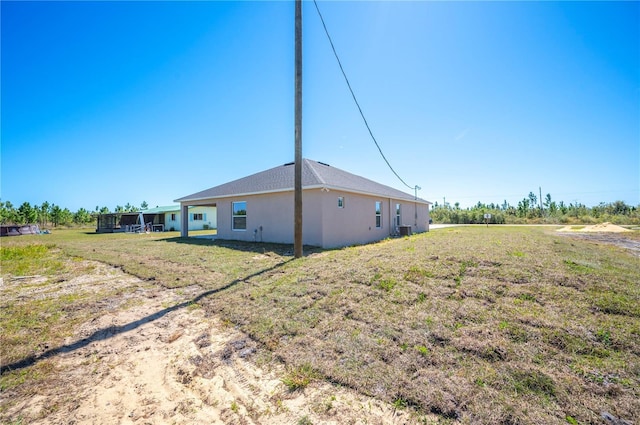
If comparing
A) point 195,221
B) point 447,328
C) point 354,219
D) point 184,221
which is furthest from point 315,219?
point 195,221

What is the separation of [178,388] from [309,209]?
29.1 ft

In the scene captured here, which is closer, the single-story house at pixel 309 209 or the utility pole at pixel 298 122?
the utility pole at pixel 298 122

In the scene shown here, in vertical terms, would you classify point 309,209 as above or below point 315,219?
above

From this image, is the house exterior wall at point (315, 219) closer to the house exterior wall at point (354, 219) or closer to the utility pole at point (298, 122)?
the house exterior wall at point (354, 219)

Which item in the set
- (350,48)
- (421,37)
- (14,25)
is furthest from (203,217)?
(421,37)

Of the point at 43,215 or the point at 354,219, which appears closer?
the point at 354,219

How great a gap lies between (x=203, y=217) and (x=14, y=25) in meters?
21.3

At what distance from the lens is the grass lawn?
216 centimetres

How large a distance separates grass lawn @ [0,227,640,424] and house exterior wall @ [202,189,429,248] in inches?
189

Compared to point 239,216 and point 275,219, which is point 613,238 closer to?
point 275,219

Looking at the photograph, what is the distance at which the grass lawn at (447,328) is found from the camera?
2.16 meters

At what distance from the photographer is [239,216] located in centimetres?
1405

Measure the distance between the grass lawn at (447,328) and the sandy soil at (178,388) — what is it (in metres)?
0.20

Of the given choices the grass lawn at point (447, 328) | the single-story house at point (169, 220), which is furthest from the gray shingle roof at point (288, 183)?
the single-story house at point (169, 220)
